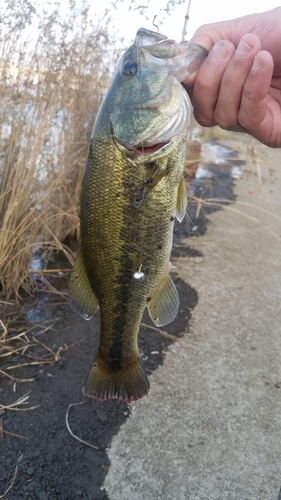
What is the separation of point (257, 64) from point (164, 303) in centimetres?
88

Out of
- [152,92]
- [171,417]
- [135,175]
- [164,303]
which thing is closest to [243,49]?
[152,92]

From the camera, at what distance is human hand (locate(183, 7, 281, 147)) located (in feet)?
5.14

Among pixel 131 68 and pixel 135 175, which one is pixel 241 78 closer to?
pixel 131 68

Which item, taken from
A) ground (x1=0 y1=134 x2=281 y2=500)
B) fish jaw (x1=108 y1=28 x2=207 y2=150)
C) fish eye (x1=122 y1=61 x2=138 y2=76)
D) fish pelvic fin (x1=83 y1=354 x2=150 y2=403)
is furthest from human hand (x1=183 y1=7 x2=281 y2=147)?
fish pelvic fin (x1=83 y1=354 x2=150 y2=403)

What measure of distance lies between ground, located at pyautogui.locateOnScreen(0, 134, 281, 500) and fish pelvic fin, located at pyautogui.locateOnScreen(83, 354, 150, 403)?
699 mm

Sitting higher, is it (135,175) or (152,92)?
(152,92)

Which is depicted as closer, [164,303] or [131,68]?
[131,68]

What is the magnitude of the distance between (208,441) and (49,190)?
2.20 m

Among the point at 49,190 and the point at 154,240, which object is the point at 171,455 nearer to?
the point at 154,240

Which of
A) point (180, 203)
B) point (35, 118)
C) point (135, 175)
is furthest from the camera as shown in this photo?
point (35, 118)

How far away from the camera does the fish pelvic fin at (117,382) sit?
1.76 m

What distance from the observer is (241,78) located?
1.63m

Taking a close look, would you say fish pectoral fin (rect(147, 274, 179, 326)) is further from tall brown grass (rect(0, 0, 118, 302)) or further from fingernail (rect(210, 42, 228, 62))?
tall brown grass (rect(0, 0, 118, 302))

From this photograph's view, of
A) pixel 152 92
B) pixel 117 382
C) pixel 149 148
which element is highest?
pixel 152 92
